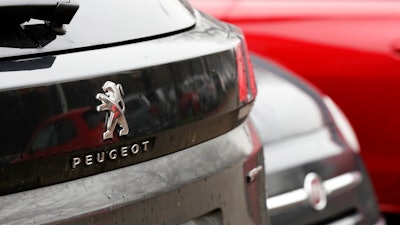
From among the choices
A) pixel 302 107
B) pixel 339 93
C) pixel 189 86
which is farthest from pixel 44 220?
pixel 339 93

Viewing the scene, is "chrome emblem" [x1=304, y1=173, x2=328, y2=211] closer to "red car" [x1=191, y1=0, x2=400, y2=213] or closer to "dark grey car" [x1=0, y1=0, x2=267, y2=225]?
"dark grey car" [x1=0, y1=0, x2=267, y2=225]

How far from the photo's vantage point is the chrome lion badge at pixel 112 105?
1.72 metres

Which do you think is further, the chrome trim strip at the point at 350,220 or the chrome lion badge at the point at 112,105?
the chrome trim strip at the point at 350,220

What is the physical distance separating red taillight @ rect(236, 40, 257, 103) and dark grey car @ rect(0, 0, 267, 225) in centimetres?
1

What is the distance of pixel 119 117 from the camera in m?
1.76

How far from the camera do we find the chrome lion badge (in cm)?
172

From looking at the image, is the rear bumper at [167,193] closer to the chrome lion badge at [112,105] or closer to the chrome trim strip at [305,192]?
the chrome lion badge at [112,105]

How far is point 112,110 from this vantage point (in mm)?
1743

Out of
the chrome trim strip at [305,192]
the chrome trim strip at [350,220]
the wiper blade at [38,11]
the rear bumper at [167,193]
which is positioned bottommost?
the chrome trim strip at [350,220]

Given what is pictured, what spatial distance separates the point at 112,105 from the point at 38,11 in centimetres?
24

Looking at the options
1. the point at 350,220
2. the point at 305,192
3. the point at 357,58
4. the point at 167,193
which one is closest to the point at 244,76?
the point at 167,193

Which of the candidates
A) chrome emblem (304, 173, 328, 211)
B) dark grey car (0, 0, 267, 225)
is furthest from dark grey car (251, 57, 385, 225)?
dark grey car (0, 0, 267, 225)

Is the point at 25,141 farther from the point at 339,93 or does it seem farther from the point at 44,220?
the point at 339,93

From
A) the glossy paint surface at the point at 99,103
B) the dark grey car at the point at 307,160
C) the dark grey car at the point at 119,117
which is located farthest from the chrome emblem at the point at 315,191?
the glossy paint surface at the point at 99,103
